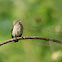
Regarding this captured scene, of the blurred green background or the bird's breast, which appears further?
the bird's breast

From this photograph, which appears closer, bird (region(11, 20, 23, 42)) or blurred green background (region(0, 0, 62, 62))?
blurred green background (region(0, 0, 62, 62))

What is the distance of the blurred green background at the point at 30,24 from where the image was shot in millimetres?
5537

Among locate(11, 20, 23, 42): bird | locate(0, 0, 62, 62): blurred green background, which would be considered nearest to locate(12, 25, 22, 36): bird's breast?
locate(11, 20, 23, 42): bird

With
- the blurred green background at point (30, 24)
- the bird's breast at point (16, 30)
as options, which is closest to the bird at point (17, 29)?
the bird's breast at point (16, 30)

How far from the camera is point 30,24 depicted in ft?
20.1

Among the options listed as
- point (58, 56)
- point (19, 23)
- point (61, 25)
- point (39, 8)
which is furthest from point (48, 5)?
point (58, 56)

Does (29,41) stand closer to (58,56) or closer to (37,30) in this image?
(37,30)

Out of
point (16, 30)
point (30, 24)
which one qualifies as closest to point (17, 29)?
point (16, 30)

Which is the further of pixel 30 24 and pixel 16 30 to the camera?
pixel 16 30

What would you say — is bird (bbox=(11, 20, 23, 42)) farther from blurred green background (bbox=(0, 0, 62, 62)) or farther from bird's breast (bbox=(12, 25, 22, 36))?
blurred green background (bbox=(0, 0, 62, 62))

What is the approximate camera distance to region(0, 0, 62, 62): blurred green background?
554cm

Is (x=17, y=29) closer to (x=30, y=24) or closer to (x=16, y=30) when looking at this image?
(x=16, y=30)

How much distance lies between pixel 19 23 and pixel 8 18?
90 cm

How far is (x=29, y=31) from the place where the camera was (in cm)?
586
